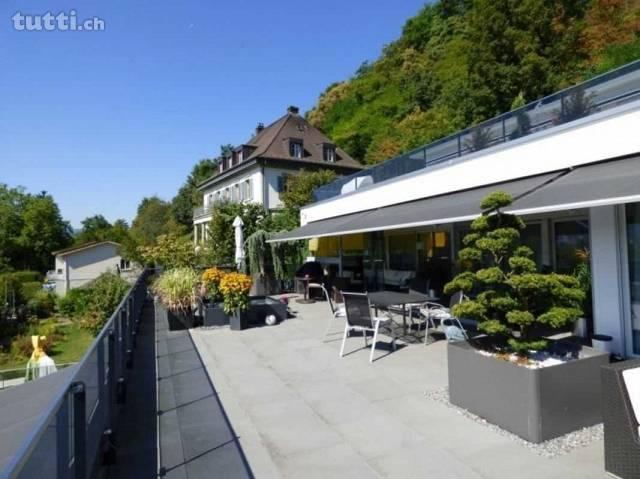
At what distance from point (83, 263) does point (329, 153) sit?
42262mm

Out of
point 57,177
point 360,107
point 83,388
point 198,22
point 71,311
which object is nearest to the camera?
point 83,388

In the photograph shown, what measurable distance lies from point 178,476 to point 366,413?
7.53ft

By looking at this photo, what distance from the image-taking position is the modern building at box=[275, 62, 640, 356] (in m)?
6.29

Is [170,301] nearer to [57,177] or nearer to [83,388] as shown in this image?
[83,388]

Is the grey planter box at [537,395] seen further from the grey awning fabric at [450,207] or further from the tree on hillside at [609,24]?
the tree on hillside at [609,24]

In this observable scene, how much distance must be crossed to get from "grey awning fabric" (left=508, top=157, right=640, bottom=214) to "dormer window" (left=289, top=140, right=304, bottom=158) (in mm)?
29495

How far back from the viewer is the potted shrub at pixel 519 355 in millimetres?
4207

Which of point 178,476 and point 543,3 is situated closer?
point 178,476

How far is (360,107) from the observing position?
5900cm

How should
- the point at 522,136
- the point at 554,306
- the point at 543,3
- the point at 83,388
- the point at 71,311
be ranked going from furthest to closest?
the point at 71,311, the point at 543,3, the point at 522,136, the point at 554,306, the point at 83,388

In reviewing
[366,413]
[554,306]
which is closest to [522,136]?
[554,306]

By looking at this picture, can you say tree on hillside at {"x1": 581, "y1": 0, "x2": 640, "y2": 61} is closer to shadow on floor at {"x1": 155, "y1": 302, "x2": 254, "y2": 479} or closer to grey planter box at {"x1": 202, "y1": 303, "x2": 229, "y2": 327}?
grey planter box at {"x1": 202, "y1": 303, "x2": 229, "y2": 327}

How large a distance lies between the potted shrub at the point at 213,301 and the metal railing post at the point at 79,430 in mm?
7291

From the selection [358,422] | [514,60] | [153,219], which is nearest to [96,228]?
[153,219]
